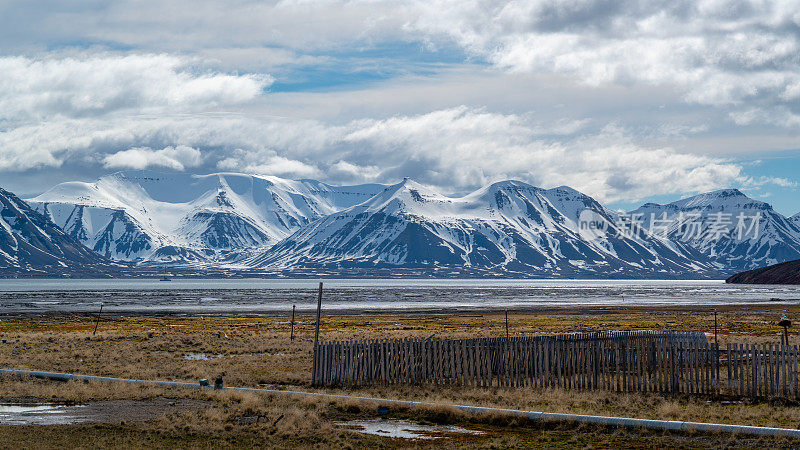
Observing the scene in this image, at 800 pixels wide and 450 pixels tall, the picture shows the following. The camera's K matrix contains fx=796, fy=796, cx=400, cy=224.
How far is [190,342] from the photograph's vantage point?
159 ft

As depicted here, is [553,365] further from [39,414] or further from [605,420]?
[39,414]

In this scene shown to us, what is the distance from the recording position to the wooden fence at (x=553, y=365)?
2372 cm

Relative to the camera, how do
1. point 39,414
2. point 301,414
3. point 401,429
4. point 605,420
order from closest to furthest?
point 605,420, point 401,429, point 301,414, point 39,414

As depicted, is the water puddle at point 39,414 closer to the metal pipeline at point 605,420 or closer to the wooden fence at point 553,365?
the metal pipeline at point 605,420

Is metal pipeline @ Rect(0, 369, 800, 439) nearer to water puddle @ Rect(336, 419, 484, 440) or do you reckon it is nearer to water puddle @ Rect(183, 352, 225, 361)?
water puddle @ Rect(336, 419, 484, 440)

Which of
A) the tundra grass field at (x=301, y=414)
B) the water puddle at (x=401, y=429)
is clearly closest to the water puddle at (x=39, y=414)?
the tundra grass field at (x=301, y=414)

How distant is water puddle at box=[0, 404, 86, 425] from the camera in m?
19.7

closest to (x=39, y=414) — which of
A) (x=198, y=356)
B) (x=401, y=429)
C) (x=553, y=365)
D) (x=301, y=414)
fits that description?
(x=301, y=414)

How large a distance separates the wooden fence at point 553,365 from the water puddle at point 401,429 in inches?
241

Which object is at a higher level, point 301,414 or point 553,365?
point 553,365

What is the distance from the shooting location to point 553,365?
83.4 feet

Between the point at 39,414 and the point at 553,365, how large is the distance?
15086 millimetres

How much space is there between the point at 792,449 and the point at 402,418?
9.38m

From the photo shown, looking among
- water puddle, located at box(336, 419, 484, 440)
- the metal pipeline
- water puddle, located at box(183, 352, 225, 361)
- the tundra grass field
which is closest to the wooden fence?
the tundra grass field
